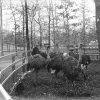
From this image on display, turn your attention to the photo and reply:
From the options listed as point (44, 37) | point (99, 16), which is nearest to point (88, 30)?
point (44, 37)

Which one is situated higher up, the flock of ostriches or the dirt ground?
the flock of ostriches

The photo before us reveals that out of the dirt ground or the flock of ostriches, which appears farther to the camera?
the flock of ostriches

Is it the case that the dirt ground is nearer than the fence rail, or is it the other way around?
the fence rail

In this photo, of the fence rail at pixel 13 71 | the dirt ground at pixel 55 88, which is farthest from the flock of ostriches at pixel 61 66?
the fence rail at pixel 13 71

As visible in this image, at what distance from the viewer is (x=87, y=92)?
6867mm

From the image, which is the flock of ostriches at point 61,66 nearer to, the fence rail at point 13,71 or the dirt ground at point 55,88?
the dirt ground at point 55,88

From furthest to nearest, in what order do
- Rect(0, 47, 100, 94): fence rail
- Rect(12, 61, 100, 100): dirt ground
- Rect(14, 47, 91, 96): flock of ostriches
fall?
Rect(14, 47, 91, 96): flock of ostriches
Rect(12, 61, 100, 100): dirt ground
Rect(0, 47, 100, 94): fence rail

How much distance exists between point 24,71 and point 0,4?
14822 mm

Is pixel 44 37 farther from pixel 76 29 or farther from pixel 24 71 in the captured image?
pixel 24 71

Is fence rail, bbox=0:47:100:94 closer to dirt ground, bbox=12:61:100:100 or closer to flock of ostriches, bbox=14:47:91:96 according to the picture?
dirt ground, bbox=12:61:100:100

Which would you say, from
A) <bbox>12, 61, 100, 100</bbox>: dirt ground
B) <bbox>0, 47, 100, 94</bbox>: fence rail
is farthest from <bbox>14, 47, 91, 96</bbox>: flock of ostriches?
<bbox>0, 47, 100, 94</bbox>: fence rail

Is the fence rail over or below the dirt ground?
over

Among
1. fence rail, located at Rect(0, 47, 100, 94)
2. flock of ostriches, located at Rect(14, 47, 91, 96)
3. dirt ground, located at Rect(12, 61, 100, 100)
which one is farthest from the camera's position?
flock of ostriches, located at Rect(14, 47, 91, 96)

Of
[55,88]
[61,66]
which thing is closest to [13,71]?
[55,88]
